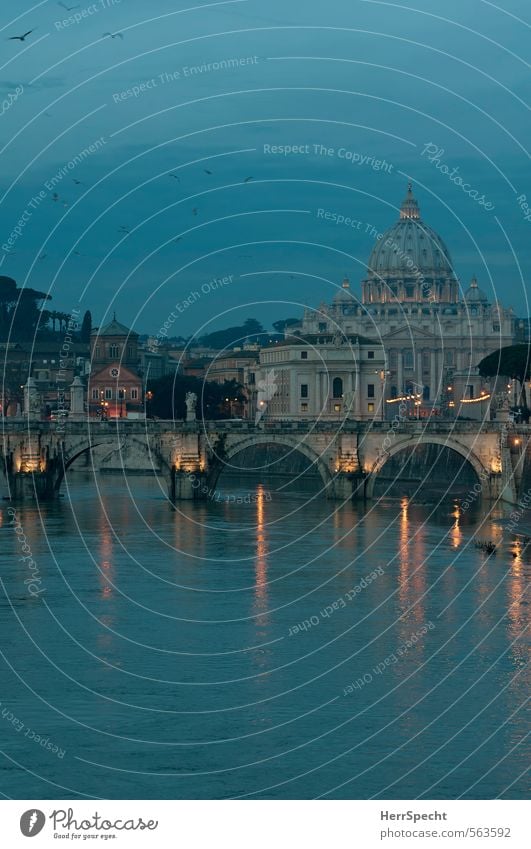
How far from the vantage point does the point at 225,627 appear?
144 feet

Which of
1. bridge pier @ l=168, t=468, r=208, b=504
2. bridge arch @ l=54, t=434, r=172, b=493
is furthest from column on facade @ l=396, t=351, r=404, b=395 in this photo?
bridge pier @ l=168, t=468, r=208, b=504

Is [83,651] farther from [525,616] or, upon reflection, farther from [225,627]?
[525,616]

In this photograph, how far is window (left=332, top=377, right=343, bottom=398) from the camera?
150375 millimetres

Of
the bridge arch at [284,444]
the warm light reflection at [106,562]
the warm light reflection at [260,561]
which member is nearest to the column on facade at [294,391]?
the bridge arch at [284,444]

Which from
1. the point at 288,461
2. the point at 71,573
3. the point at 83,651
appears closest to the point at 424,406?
the point at 288,461

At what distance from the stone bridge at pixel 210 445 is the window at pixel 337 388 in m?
63.7

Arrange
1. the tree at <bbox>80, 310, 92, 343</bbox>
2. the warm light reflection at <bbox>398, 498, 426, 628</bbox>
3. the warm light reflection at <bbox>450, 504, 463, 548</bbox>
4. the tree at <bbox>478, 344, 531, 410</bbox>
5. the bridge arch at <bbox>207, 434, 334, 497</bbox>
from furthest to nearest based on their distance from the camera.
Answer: the tree at <bbox>80, 310, 92, 343</bbox>
the tree at <bbox>478, 344, 531, 410</bbox>
the bridge arch at <bbox>207, 434, 334, 497</bbox>
the warm light reflection at <bbox>450, 504, 463, 548</bbox>
the warm light reflection at <bbox>398, 498, 426, 628</bbox>

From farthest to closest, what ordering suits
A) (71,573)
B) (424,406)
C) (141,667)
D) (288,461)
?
1. (424,406)
2. (288,461)
3. (71,573)
4. (141,667)

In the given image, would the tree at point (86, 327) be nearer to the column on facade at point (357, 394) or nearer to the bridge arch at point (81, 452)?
the column on facade at point (357, 394)

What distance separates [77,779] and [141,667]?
7807mm

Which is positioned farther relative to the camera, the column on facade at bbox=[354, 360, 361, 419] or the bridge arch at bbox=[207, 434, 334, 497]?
→ the column on facade at bbox=[354, 360, 361, 419]

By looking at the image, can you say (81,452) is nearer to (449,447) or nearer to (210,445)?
(210,445)

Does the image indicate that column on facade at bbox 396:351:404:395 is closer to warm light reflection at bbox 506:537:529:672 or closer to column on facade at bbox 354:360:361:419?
column on facade at bbox 354:360:361:419
